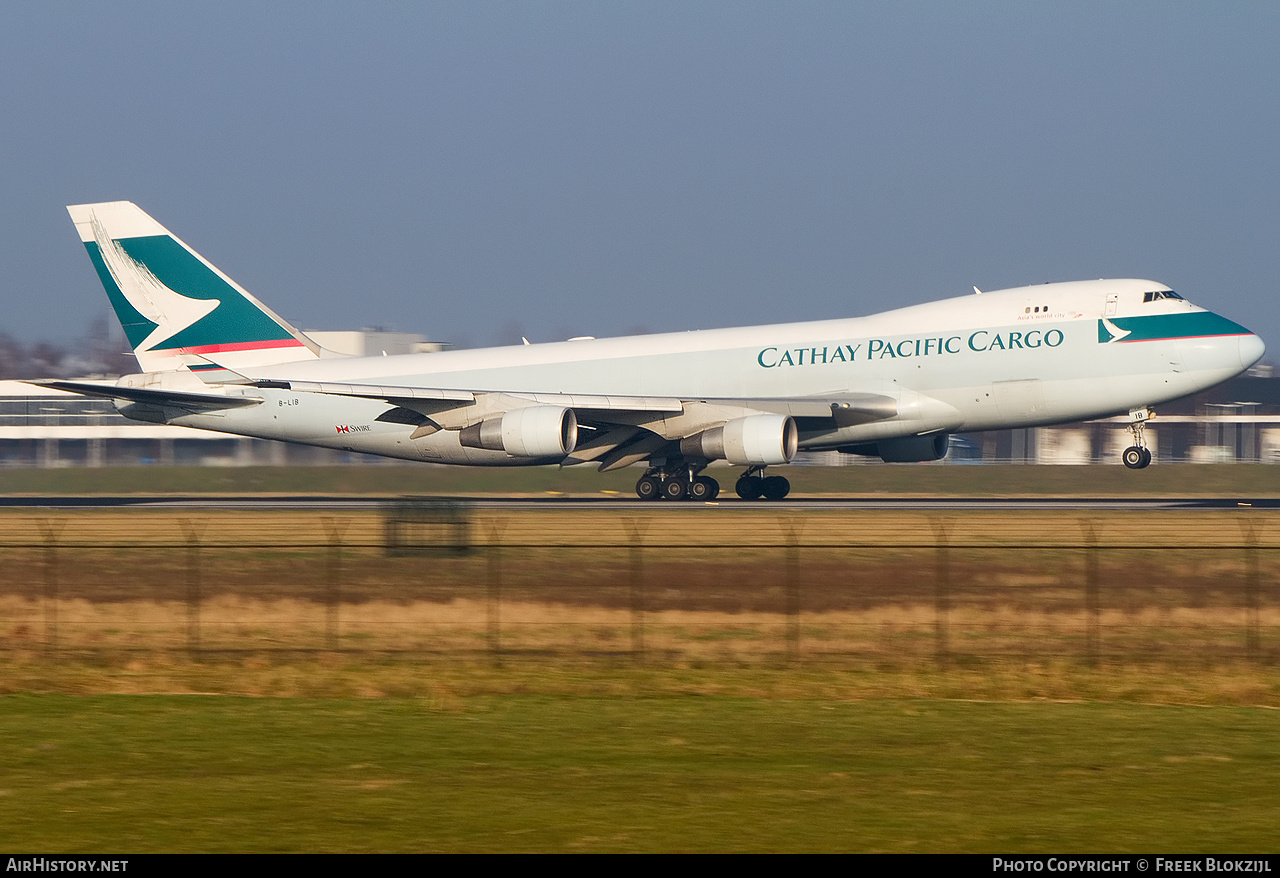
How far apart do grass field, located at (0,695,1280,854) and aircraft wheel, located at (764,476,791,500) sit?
25.8 metres

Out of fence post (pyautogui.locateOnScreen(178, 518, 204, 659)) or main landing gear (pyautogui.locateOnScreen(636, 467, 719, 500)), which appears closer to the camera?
fence post (pyautogui.locateOnScreen(178, 518, 204, 659))

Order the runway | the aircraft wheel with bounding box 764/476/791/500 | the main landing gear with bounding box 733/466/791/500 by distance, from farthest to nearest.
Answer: the aircraft wheel with bounding box 764/476/791/500, the main landing gear with bounding box 733/466/791/500, the runway

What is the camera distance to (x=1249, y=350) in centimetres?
3838

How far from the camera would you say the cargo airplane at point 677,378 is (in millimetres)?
38656

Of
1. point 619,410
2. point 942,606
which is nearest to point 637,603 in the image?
point 942,606

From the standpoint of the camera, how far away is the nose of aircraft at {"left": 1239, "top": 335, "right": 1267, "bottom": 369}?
38.3 m

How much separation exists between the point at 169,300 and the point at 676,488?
56.5 feet

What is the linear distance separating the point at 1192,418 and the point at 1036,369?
55.2m

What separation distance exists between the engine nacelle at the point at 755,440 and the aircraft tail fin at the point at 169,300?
15.4 metres

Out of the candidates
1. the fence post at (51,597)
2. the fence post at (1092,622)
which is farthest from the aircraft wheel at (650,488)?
the fence post at (1092,622)

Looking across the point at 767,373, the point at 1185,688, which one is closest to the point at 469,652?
the point at 1185,688

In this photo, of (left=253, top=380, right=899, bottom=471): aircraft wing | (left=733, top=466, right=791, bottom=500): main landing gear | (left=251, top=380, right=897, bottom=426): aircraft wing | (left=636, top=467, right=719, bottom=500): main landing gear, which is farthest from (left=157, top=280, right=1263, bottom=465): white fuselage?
(left=733, top=466, right=791, bottom=500): main landing gear

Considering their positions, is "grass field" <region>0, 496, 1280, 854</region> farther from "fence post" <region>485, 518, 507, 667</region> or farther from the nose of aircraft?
the nose of aircraft
